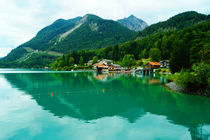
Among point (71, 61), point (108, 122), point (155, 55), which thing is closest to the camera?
point (108, 122)

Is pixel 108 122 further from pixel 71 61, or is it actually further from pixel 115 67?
pixel 71 61

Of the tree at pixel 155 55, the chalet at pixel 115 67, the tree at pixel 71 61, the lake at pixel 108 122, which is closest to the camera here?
the lake at pixel 108 122

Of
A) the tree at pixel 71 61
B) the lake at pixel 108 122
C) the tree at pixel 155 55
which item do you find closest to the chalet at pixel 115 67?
the tree at pixel 155 55

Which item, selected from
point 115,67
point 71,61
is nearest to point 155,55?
point 115,67

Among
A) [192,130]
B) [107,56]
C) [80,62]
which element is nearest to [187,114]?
[192,130]

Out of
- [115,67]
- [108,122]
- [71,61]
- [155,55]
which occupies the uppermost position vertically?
[155,55]

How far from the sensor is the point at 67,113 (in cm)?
1683

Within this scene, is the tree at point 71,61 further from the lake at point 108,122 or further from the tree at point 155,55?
the lake at point 108,122

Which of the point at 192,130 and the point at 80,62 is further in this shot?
the point at 80,62

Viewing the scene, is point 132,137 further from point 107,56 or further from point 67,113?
point 107,56

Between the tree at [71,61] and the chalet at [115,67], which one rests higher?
the tree at [71,61]

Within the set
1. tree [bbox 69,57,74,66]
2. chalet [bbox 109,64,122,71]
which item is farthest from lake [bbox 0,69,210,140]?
tree [bbox 69,57,74,66]

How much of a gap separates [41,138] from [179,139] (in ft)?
35.3

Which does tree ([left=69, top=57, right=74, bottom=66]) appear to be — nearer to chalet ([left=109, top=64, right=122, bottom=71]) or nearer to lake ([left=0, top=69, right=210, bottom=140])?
chalet ([left=109, top=64, right=122, bottom=71])
